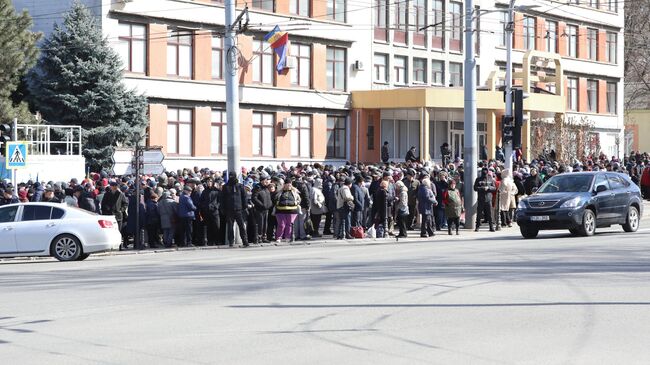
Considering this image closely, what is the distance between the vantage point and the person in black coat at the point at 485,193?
33250 millimetres

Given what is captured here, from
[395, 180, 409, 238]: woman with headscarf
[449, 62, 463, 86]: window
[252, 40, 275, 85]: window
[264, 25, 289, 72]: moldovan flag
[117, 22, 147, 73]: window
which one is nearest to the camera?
[395, 180, 409, 238]: woman with headscarf

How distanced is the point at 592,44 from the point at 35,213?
2177 inches

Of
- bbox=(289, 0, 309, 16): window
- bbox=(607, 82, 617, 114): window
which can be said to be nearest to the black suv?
bbox=(289, 0, 309, 16): window

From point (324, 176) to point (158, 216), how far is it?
639 cm

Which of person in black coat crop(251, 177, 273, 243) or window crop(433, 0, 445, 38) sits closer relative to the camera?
person in black coat crop(251, 177, 273, 243)

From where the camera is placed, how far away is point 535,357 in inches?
422

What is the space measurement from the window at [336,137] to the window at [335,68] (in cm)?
169

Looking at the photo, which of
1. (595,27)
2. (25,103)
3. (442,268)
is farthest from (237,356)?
(595,27)

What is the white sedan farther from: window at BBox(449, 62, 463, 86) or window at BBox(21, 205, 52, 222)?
window at BBox(449, 62, 463, 86)

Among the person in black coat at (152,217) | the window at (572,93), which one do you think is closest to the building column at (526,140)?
the window at (572,93)

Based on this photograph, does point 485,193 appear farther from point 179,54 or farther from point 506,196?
point 179,54

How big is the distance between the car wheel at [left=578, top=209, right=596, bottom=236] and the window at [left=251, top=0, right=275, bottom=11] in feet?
83.7

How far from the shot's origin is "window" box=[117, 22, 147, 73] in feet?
149

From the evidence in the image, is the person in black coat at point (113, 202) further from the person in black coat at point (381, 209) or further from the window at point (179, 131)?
the window at point (179, 131)
